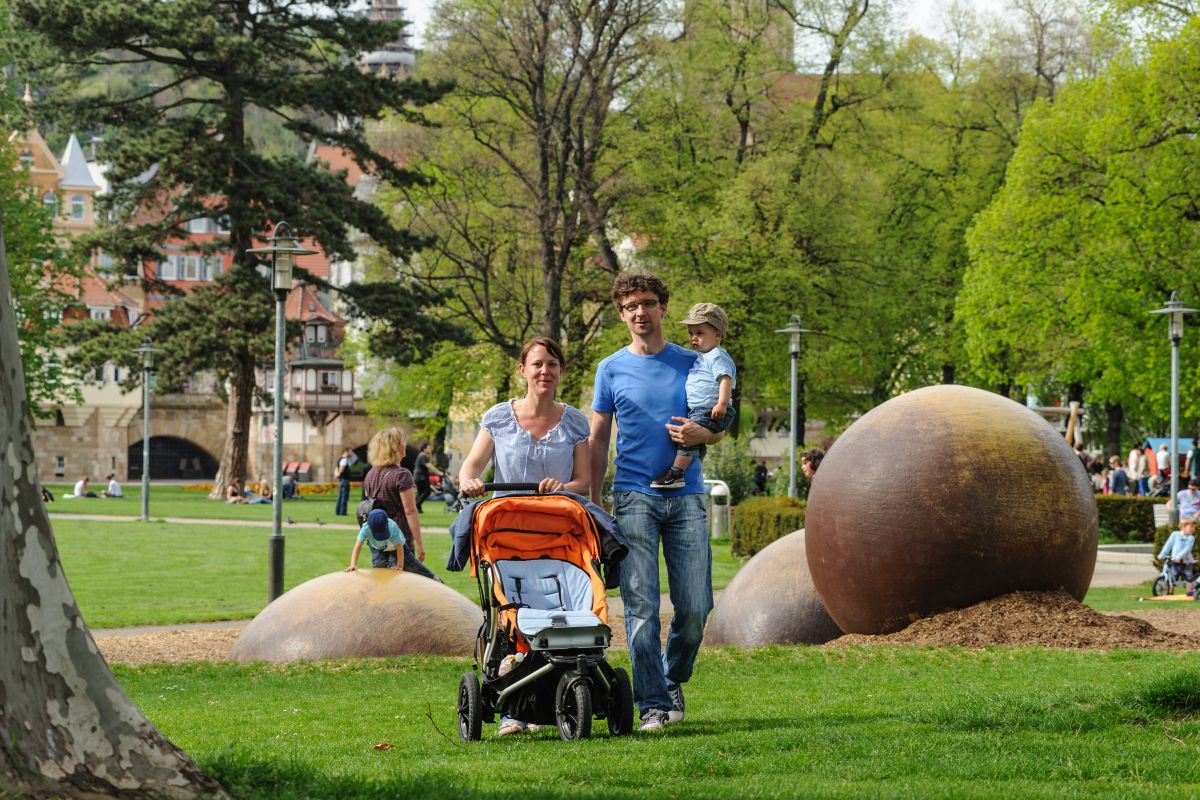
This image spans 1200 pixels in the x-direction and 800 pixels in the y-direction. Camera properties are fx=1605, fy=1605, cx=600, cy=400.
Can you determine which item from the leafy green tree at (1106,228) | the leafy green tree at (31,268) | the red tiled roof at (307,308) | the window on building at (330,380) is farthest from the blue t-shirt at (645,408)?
the red tiled roof at (307,308)

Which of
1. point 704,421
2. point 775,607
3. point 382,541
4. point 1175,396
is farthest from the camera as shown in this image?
point 1175,396

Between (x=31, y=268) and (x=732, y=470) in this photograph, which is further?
(x=31, y=268)

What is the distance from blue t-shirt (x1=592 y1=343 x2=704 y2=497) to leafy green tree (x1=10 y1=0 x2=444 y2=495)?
3704cm

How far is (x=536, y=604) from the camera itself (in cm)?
757

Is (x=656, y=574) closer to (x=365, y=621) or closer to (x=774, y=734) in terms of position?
(x=774, y=734)

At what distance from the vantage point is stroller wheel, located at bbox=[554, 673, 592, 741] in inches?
287

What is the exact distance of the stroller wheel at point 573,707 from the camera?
7.30 metres

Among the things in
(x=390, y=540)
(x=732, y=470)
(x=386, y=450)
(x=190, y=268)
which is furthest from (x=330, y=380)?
(x=390, y=540)

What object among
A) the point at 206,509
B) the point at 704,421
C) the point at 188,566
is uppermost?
the point at 704,421

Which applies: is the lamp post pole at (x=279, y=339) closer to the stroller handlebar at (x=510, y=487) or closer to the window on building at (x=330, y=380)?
the stroller handlebar at (x=510, y=487)

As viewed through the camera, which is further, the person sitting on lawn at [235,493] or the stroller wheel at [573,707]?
the person sitting on lawn at [235,493]

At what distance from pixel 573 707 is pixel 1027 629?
5802 mm

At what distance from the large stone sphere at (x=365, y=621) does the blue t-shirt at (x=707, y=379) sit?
573 centimetres

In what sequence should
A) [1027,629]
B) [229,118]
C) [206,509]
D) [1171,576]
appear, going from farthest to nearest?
[229,118] → [206,509] → [1171,576] → [1027,629]
